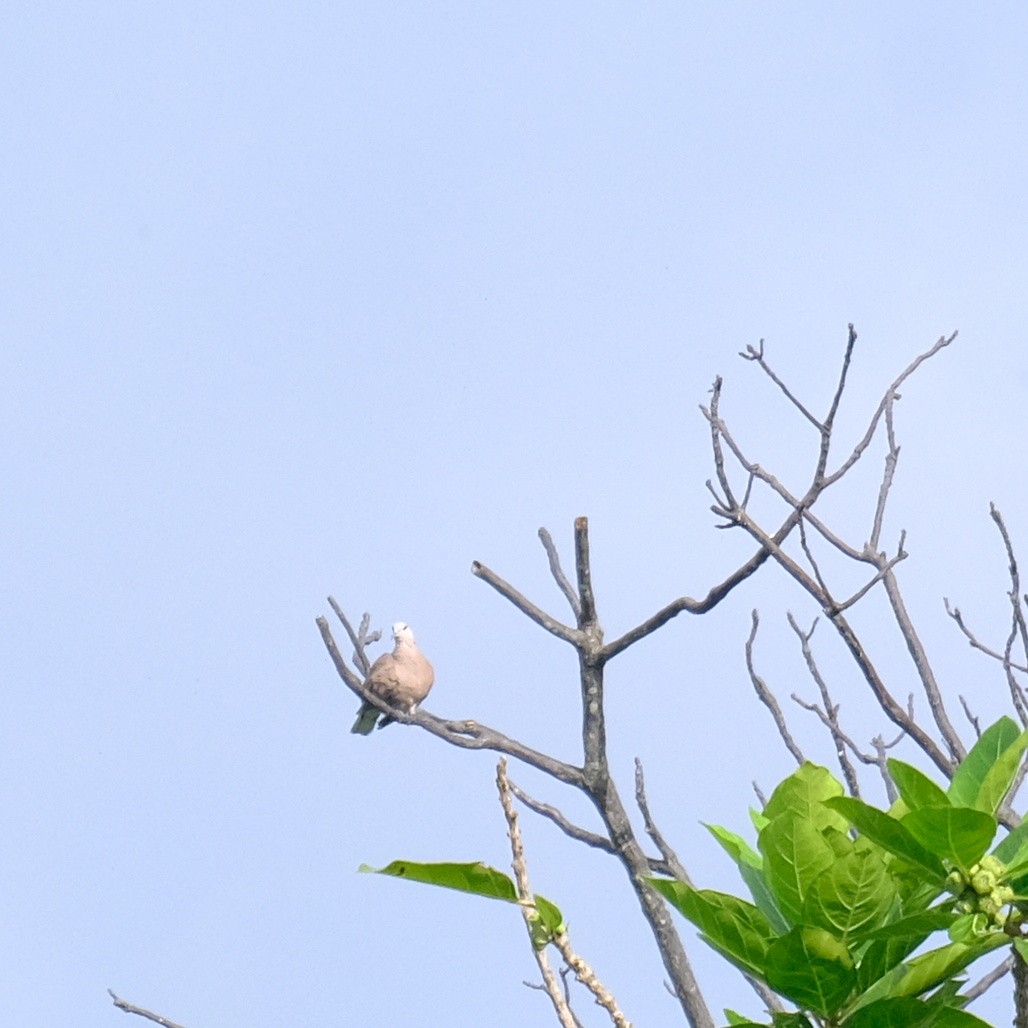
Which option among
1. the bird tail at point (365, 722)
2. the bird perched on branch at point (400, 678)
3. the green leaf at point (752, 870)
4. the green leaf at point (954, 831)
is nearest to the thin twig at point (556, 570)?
the green leaf at point (752, 870)

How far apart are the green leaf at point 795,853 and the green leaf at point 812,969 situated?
0.05 m

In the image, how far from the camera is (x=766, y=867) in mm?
1740

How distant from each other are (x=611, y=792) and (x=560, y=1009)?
39.2 inches

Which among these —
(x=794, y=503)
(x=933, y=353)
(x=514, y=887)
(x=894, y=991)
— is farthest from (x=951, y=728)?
(x=514, y=887)

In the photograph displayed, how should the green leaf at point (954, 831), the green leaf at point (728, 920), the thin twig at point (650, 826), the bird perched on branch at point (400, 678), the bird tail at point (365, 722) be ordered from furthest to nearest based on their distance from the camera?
the bird tail at point (365, 722) → the bird perched on branch at point (400, 678) → the thin twig at point (650, 826) → the green leaf at point (728, 920) → the green leaf at point (954, 831)

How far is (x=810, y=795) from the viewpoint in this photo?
170 centimetres

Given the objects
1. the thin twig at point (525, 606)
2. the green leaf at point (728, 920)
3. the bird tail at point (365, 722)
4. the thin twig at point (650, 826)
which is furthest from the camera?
the bird tail at point (365, 722)

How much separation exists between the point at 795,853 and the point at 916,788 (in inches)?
6.9

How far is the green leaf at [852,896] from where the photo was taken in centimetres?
171

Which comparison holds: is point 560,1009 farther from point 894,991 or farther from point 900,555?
point 900,555

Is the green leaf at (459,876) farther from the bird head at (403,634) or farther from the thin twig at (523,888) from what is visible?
the bird head at (403,634)

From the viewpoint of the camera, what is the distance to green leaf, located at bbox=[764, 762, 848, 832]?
1686 mm

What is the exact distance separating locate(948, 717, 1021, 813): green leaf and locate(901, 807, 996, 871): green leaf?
0.12 meters

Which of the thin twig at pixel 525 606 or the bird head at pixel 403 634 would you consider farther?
the bird head at pixel 403 634
